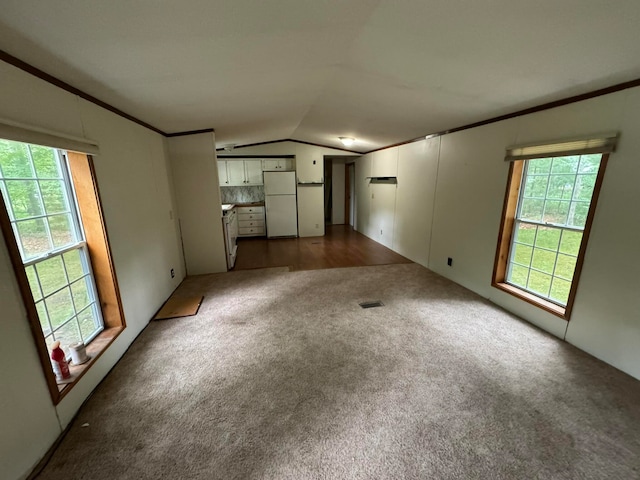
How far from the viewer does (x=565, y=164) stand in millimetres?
2426

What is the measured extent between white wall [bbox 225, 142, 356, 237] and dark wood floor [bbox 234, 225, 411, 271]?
0.40 metres

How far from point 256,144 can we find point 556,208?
5.88 meters

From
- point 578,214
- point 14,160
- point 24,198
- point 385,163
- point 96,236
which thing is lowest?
point 96,236

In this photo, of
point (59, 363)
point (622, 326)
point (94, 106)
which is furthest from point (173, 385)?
point (622, 326)

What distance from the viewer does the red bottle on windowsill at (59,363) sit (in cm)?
164

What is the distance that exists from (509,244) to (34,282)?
162 inches

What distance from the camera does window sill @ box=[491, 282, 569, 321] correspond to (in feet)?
8.02

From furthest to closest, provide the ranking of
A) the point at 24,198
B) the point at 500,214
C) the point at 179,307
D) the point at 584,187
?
the point at 179,307 → the point at 500,214 → the point at 584,187 → the point at 24,198

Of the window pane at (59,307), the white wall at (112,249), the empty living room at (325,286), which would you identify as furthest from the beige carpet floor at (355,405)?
the window pane at (59,307)

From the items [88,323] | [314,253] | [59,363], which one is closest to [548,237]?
[314,253]

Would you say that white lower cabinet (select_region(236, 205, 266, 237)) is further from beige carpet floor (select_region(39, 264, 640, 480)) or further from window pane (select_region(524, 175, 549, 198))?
window pane (select_region(524, 175, 549, 198))

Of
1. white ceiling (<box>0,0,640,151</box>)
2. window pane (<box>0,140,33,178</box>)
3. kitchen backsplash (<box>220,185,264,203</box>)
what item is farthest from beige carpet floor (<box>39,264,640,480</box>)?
kitchen backsplash (<box>220,185,264,203</box>)

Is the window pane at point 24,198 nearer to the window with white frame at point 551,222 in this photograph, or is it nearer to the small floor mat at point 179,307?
the small floor mat at point 179,307

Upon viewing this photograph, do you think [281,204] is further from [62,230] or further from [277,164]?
[62,230]
